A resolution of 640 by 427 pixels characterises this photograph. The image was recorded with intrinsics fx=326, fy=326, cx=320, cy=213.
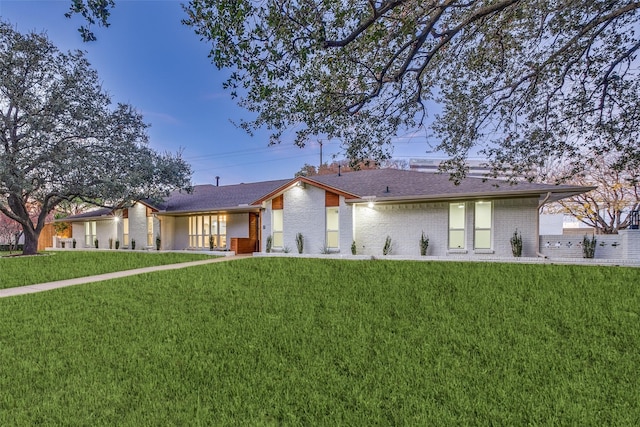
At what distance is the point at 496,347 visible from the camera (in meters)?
5.23

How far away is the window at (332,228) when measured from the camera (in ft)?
51.4

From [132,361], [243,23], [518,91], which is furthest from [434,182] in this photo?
[132,361]

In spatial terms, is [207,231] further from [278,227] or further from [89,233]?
[89,233]

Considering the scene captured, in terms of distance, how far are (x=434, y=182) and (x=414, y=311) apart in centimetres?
1015

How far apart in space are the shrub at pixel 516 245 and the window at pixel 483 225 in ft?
2.91

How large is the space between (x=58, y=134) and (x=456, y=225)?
18948mm

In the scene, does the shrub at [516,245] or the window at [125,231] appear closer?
the shrub at [516,245]

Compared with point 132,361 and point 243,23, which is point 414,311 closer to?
point 132,361

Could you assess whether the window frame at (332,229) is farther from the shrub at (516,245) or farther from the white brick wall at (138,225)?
the white brick wall at (138,225)

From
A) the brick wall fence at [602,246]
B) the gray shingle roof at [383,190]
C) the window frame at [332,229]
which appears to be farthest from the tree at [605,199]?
the window frame at [332,229]

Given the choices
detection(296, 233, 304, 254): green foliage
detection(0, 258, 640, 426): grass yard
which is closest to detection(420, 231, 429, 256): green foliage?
detection(0, 258, 640, 426): grass yard

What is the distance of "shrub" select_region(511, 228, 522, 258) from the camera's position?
489 inches

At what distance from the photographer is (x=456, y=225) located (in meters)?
13.9

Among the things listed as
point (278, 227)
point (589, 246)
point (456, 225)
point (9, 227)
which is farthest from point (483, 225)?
point (9, 227)
